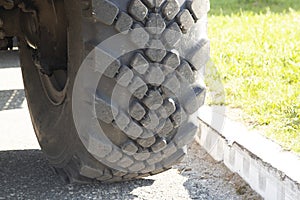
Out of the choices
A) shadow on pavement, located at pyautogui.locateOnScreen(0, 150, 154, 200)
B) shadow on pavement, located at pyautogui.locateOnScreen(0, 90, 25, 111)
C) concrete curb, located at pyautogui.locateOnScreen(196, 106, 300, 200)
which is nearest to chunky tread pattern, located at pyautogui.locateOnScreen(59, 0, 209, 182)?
shadow on pavement, located at pyautogui.locateOnScreen(0, 150, 154, 200)

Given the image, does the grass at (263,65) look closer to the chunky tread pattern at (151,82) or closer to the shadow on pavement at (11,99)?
the chunky tread pattern at (151,82)

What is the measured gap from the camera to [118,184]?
122 inches

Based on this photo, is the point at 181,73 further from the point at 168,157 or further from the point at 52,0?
the point at 52,0

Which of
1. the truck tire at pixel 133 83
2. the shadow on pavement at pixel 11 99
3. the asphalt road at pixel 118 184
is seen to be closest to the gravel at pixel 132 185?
the asphalt road at pixel 118 184

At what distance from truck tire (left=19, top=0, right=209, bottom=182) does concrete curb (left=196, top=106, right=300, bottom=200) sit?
14.2 inches

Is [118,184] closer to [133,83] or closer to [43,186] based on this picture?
[43,186]

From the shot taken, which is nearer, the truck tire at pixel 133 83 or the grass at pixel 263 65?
the truck tire at pixel 133 83

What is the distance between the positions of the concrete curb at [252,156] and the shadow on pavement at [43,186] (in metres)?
0.42

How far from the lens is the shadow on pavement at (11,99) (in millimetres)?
4906

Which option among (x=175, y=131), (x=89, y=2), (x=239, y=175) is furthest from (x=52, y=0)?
(x=239, y=175)

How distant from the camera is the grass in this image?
356 centimetres

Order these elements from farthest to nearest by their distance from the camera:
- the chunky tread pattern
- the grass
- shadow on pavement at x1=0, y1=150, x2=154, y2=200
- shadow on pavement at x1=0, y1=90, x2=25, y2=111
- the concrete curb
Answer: shadow on pavement at x1=0, y1=90, x2=25, y2=111, the grass, shadow on pavement at x1=0, y1=150, x2=154, y2=200, the concrete curb, the chunky tread pattern

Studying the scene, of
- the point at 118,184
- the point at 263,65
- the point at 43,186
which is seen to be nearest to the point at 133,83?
the point at 118,184

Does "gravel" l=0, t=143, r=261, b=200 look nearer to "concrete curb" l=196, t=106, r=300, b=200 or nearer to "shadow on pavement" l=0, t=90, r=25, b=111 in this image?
"concrete curb" l=196, t=106, r=300, b=200
